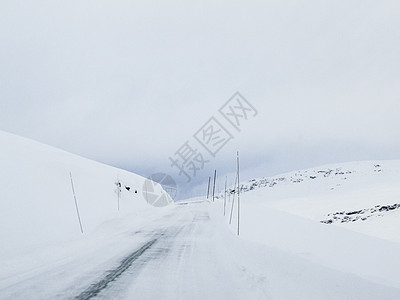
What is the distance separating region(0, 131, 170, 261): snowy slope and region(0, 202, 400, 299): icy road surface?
278 centimetres

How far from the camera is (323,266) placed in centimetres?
788

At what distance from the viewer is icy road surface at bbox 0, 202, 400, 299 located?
593 cm

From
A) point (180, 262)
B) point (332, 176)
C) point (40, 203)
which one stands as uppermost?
point (40, 203)

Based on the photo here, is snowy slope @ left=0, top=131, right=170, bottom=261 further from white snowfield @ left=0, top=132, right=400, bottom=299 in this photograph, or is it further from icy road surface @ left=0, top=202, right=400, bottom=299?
icy road surface @ left=0, top=202, right=400, bottom=299

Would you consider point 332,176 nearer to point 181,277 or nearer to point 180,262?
point 180,262

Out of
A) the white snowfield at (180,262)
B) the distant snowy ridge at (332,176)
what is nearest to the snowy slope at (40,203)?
the white snowfield at (180,262)

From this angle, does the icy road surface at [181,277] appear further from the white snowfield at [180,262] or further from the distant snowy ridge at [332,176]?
the distant snowy ridge at [332,176]

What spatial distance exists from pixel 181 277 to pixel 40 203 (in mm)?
13420

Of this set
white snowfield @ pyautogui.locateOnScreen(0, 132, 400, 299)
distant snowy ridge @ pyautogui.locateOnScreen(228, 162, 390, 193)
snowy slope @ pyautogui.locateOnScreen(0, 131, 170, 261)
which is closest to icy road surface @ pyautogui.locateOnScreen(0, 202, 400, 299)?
white snowfield @ pyautogui.locateOnScreen(0, 132, 400, 299)

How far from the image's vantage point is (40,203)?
56.7 feet

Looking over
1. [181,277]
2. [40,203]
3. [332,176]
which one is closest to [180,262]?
[181,277]

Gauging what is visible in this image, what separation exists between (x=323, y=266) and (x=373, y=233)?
Answer: 28.5 feet

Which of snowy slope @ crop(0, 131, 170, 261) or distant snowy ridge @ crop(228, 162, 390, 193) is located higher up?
snowy slope @ crop(0, 131, 170, 261)

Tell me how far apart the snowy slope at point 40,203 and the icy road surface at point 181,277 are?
2.78 metres
